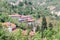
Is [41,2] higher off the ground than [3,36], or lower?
lower

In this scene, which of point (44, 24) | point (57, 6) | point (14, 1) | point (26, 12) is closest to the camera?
point (44, 24)

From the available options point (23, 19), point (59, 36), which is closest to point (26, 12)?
point (23, 19)

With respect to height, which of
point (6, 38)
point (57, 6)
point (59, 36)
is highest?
point (59, 36)

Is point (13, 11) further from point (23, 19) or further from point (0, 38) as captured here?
point (0, 38)

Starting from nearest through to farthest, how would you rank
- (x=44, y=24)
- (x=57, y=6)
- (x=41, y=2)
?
(x=44, y=24) < (x=57, y=6) < (x=41, y=2)

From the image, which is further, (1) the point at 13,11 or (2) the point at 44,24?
(1) the point at 13,11

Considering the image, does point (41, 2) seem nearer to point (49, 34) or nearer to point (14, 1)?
point (14, 1)
